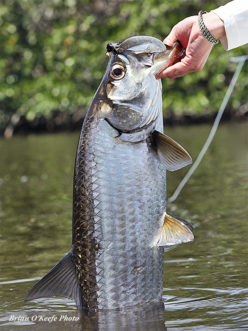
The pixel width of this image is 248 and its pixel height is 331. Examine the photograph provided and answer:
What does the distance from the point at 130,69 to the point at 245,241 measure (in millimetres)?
2635

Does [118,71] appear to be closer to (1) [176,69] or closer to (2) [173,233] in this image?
(1) [176,69]

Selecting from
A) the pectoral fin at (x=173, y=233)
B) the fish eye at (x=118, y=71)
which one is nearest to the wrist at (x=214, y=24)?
the fish eye at (x=118, y=71)

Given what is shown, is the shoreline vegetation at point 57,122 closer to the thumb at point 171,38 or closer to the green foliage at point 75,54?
the green foliage at point 75,54

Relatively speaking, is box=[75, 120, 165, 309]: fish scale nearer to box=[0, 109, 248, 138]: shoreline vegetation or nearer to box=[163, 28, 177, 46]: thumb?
box=[163, 28, 177, 46]: thumb

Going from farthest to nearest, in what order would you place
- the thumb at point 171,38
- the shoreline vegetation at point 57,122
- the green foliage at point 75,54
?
the shoreline vegetation at point 57,122 → the green foliage at point 75,54 → the thumb at point 171,38

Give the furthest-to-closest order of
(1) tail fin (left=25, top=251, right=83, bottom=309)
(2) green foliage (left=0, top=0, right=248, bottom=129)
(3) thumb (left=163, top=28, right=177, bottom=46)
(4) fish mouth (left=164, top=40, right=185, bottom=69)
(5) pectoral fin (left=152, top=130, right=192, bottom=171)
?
(2) green foliage (left=0, top=0, right=248, bottom=129) < (3) thumb (left=163, top=28, right=177, bottom=46) < (4) fish mouth (left=164, top=40, right=185, bottom=69) < (1) tail fin (left=25, top=251, right=83, bottom=309) < (5) pectoral fin (left=152, top=130, right=192, bottom=171)

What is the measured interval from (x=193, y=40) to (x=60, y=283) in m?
1.42

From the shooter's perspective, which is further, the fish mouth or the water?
the water

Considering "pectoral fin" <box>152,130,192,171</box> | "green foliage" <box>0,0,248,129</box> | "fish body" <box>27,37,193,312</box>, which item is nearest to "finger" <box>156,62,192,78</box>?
"fish body" <box>27,37,193,312</box>

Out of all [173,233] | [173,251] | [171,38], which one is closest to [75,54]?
[173,251]

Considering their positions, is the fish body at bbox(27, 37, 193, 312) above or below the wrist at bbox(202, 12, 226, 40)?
below

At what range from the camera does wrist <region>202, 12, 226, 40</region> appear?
4188 millimetres

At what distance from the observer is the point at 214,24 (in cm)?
421

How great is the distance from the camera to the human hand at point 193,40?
419 centimetres
